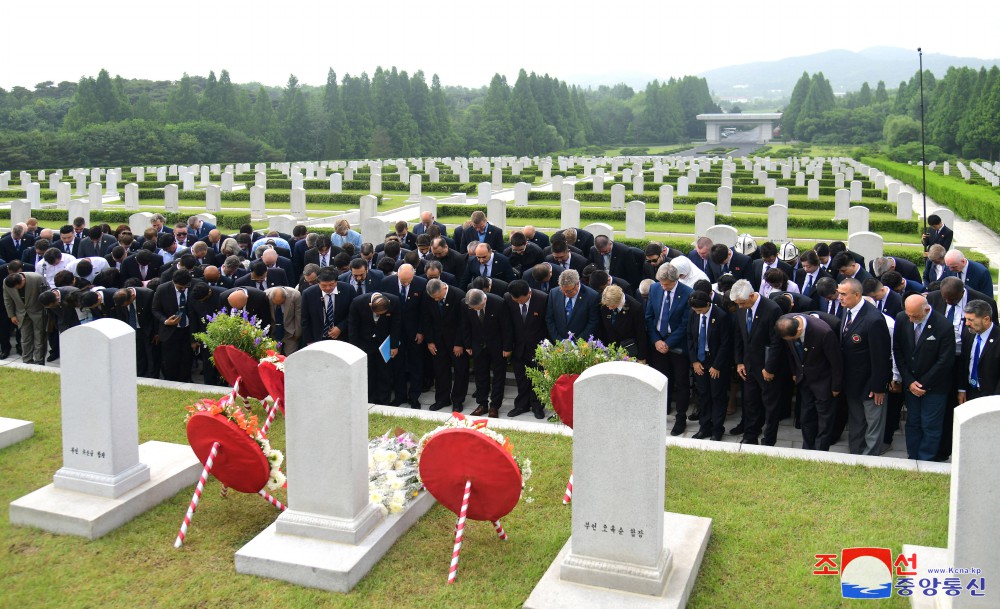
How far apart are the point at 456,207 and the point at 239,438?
868 inches

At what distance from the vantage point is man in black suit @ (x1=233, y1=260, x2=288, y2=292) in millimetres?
11453

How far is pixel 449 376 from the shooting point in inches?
427

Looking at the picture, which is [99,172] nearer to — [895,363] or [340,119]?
[340,119]

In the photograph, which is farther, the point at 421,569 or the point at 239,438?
the point at 239,438

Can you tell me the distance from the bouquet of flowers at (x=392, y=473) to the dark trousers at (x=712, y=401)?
3704mm

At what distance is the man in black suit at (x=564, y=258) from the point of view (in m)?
11.7

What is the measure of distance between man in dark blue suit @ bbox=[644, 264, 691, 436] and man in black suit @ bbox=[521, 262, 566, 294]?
1.32m

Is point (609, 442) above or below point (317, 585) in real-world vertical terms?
above

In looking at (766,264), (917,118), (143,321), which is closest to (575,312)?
(766,264)

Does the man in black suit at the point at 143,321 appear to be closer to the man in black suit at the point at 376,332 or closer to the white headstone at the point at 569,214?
the man in black suit at the point at 376,332

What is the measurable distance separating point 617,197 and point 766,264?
53.4ft

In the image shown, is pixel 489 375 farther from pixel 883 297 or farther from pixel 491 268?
pixel 883 297

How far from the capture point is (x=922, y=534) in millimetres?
6449

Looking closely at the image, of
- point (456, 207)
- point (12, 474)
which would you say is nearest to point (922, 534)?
point (12, 474)
